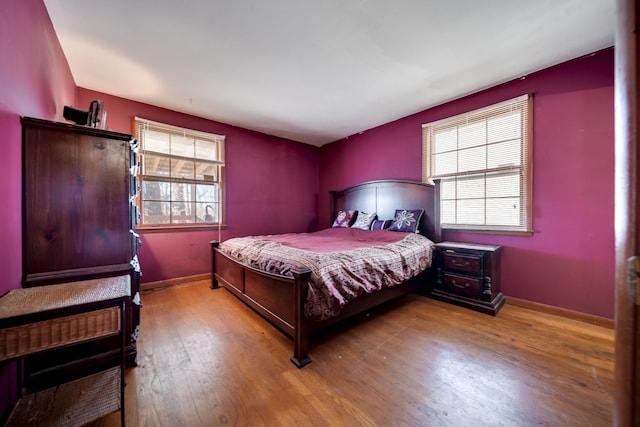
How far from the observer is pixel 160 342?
6.25 ft

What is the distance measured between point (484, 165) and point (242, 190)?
3582 millimetres

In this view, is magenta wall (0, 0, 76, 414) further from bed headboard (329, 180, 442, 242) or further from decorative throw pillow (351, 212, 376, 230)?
bed headboard (329, 180, 442, 242)

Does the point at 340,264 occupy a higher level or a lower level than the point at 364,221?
lower

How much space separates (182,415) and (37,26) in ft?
8.58

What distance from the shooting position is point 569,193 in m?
2.33

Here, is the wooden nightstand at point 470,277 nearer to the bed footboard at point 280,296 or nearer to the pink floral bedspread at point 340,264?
the pink floral bedspread at point 340,264

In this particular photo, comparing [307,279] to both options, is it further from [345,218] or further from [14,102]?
[345,218]

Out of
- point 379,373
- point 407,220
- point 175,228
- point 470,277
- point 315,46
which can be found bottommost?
point 379,373

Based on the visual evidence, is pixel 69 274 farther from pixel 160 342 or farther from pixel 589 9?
pixel 589 9

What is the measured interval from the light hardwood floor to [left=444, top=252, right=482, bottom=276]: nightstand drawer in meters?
0.47

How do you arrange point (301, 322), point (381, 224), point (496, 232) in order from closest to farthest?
→ point (301, 322) < point (496, 232) < point (381, 224)

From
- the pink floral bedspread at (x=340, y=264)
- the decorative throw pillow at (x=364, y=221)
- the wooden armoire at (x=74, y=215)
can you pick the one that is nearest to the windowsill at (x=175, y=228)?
the pink floral bedspread at (x=340, y=264)

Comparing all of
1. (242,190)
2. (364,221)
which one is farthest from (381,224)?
(242,190)

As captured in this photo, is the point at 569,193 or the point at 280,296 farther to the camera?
the point at 569,193
